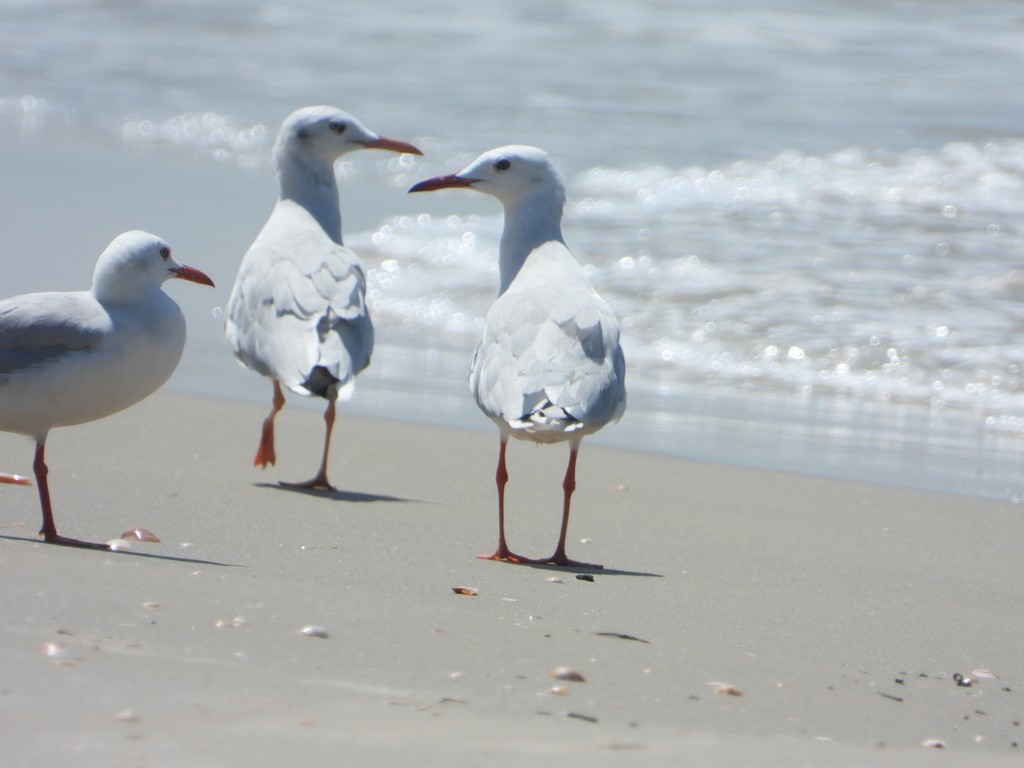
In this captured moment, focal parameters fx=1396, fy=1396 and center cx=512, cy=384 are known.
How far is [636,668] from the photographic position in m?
3.09

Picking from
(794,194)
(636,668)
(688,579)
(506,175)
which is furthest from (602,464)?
(794,194)

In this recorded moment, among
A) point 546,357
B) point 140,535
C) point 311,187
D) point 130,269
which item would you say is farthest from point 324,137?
point 140,535

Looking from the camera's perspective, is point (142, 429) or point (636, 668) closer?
point (636, 668)

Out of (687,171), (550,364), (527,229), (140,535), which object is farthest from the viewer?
(687,171)

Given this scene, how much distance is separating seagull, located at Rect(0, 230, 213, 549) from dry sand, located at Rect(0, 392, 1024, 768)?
37cm

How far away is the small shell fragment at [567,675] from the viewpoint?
293 cm

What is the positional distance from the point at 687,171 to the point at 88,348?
37.6 ft

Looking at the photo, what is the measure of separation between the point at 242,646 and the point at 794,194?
11609mm

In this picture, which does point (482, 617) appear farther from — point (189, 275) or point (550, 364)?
point (189, 275)

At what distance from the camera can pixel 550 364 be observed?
4.47 meters

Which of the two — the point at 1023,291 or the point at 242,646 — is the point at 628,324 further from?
the point at 242,646

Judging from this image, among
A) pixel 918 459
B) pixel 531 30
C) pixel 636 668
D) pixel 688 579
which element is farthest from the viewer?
pixel 531 30

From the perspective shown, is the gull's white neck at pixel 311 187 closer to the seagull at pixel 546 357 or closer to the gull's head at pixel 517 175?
the gull's head at pixel 517 175

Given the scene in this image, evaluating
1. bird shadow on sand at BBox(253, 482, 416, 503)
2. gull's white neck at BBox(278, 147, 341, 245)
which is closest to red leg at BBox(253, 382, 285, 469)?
bird shadow on sand at BBox(253, 482, 416, 503)
